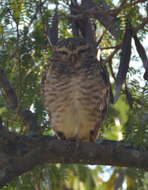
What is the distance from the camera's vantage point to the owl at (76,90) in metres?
2.67

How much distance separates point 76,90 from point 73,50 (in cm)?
33

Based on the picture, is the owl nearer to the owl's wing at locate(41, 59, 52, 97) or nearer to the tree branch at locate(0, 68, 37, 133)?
the owl's wing at locate(41, 59, 52, 97)

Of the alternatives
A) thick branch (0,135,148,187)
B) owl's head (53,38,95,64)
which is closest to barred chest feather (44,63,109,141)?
owl's head (53,38,95,64)

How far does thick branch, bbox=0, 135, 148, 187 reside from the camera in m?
2.06

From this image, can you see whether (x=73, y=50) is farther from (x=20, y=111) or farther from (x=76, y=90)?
(x=20, y=111)

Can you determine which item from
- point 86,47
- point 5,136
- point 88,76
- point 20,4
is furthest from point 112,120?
point 20,4

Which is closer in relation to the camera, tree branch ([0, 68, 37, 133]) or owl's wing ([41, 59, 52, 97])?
tree branch ([0, 68, 37, 133])

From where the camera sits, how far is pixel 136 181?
7.84ft

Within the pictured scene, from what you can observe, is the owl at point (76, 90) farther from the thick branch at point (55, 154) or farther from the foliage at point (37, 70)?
the thick branch at point (55, 154)

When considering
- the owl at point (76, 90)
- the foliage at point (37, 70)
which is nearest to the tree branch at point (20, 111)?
the foliage at point (37, 70)

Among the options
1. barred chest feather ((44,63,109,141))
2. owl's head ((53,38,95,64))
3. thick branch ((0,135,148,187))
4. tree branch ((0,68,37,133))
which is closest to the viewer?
thick branch ((0,135,148,187))

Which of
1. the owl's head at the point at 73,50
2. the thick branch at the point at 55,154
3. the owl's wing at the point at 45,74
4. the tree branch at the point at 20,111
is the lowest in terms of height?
the thick branch at the point at 55,154

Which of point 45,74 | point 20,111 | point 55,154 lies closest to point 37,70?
point 45,74

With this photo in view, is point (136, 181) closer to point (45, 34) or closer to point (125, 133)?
point (125, 133)
